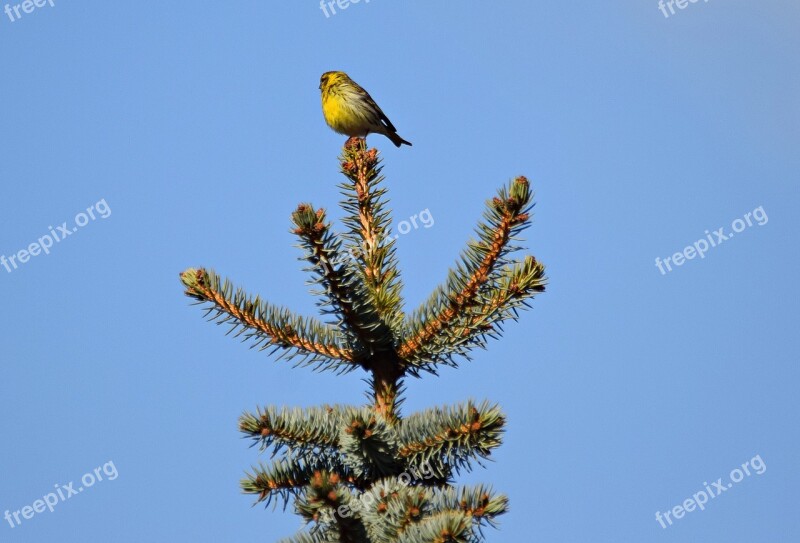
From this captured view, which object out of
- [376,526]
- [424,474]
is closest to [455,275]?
[424,474]

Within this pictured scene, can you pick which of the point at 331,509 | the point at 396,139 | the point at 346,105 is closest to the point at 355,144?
the point at 331,509

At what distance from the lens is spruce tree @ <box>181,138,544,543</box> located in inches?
115

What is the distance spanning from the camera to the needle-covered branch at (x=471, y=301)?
11.7ft

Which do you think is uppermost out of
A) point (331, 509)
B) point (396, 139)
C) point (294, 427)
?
point (396, 139)

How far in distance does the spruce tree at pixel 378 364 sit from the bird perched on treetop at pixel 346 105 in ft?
22.5

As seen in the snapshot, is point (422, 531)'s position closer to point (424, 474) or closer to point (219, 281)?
point (424, 474)

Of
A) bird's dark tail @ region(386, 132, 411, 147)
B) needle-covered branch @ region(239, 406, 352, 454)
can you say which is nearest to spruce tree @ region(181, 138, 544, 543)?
needle-covered branch @ region(239, 406, 352, 454)

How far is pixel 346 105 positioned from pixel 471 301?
738 centimetres

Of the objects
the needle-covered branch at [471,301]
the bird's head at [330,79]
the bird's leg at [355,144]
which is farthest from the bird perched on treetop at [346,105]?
the needle-covered branch at [471,301]

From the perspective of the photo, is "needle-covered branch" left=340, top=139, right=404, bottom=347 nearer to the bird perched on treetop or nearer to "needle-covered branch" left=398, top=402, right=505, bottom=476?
"needle-covered branch" left=398, top=402, right=505, bottom=476

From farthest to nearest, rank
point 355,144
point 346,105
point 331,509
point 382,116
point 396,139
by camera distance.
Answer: point 396,139 < point 382,116 < point 346,105 < point 355,144 < point 331,509

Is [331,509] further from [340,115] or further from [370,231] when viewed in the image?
[340,115]

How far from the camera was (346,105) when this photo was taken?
34.8 feet

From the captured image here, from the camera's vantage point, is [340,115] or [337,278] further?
[340,115]
